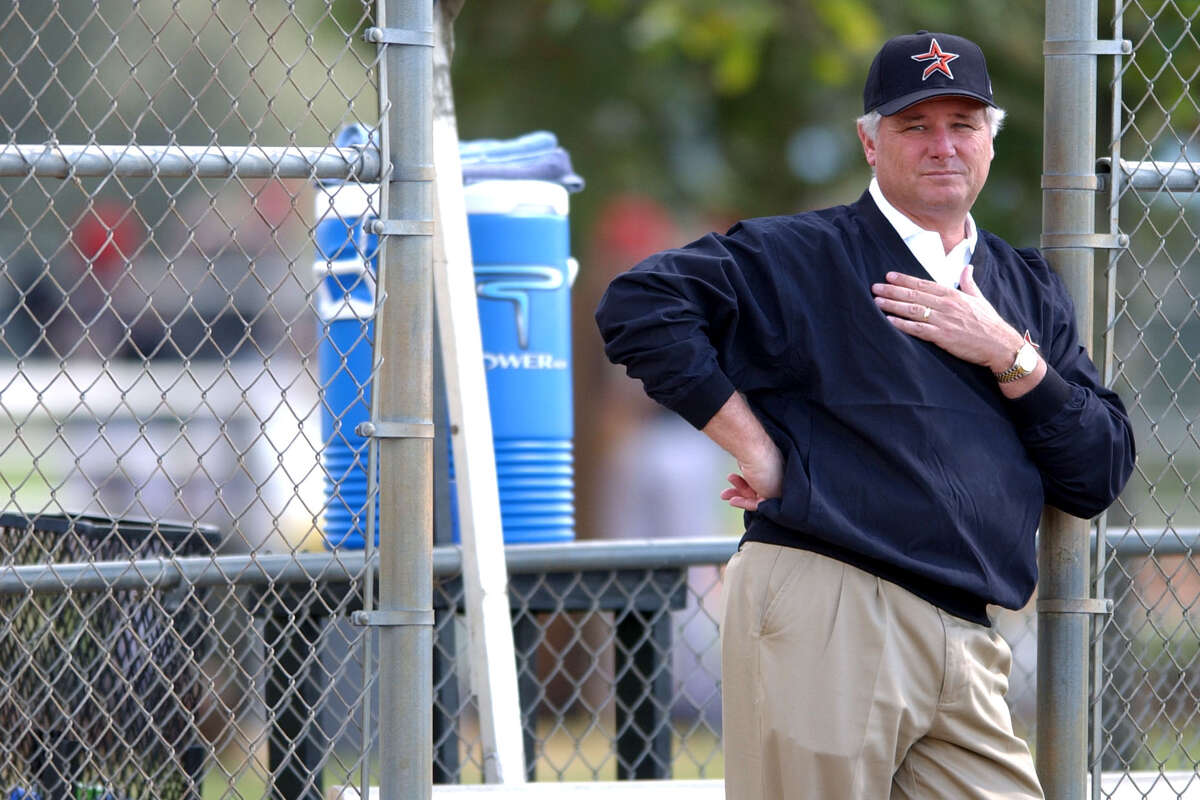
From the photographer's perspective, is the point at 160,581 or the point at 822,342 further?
the point at 160,581

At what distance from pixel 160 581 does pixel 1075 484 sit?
208 cm

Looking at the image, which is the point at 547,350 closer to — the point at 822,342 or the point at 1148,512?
the point at 822,342

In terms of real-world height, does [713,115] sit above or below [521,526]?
above

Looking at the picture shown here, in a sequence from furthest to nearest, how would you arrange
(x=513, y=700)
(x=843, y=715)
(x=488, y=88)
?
1. (x=488, y=88)
2. (x=513, y=700)
3. (x=843, y=715)

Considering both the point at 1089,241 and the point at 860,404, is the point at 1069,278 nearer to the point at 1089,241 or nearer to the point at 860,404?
the point at 1089,241

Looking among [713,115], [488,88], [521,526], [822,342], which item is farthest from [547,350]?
[713,115]

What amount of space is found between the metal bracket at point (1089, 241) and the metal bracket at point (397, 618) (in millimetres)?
1552

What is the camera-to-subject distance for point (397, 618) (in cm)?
293

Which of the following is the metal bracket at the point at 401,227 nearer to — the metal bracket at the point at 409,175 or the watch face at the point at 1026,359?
the metal bracket at the point at 409,175

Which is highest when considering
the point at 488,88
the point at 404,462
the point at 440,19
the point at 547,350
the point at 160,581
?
the point at 488,88

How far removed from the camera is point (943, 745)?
9.20 feet

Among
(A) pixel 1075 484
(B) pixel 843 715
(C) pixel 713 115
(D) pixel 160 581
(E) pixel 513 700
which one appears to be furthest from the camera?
(C) pixel 713 115

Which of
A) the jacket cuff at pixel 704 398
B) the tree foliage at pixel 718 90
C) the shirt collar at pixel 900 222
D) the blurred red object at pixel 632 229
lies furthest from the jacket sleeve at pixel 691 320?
the blurred red object at pixel 632 229

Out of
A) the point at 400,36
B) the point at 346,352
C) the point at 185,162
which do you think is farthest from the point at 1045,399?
the point at 346,352
